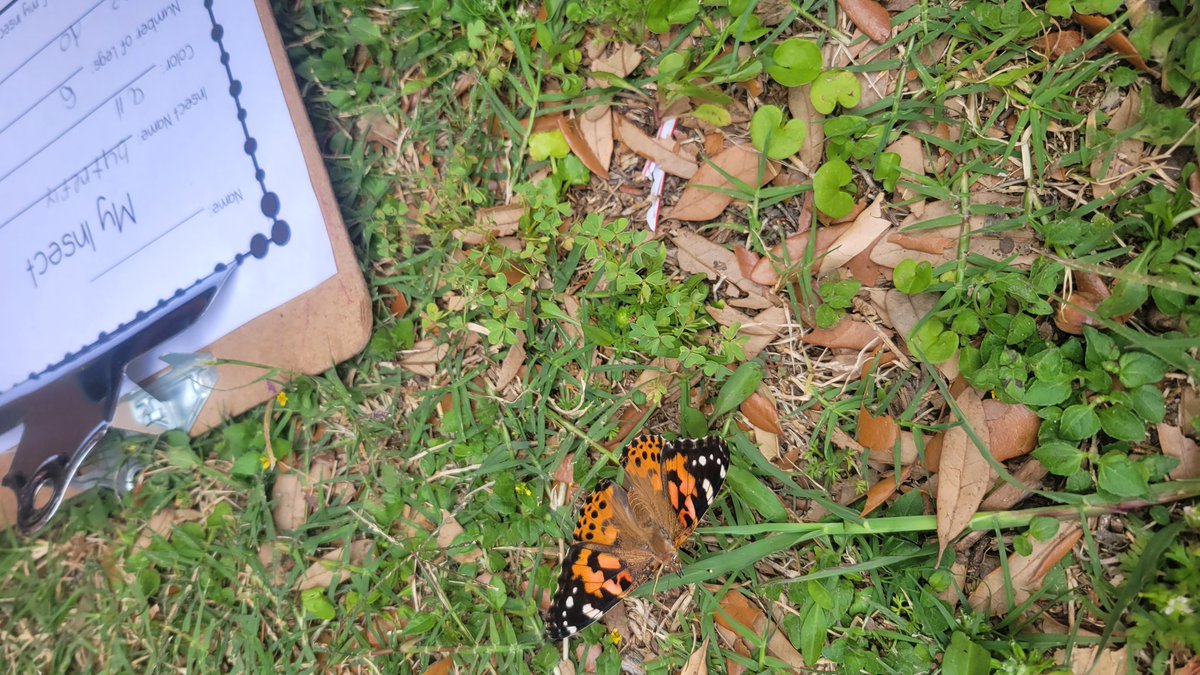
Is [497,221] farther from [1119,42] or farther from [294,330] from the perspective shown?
[1119,42]

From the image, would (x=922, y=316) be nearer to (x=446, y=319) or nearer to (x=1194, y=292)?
(x=1194, y=292)

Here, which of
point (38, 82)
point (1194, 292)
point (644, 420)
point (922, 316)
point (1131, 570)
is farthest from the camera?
point (38, 82)

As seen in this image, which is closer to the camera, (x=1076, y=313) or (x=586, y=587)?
(x=1076, y=313)

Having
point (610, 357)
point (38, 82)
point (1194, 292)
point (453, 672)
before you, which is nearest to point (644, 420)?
point (610, 357)

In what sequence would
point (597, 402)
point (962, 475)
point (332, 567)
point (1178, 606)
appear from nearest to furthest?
point (1178, 606)
point (962, 475)
point (597, 402)
point (332, 567)

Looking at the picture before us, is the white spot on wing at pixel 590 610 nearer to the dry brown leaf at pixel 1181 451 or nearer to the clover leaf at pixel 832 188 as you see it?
the clover leaf at pixel 832 188

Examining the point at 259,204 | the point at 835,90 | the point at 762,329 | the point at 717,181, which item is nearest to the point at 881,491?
the point at 762,329

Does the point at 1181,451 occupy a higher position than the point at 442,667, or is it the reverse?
the point at 1181,451
